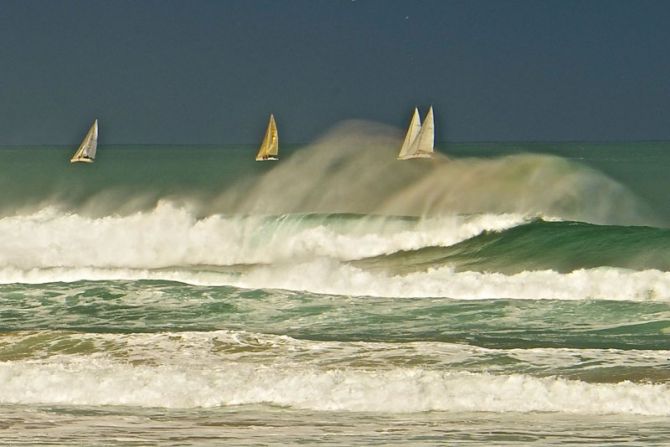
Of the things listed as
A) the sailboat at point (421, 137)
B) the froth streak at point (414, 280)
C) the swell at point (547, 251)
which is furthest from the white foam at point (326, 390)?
the sailboat at point (421, 137)

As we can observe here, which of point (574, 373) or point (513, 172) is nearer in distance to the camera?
point (574, 373)

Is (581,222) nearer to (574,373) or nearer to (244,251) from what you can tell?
(244,251)

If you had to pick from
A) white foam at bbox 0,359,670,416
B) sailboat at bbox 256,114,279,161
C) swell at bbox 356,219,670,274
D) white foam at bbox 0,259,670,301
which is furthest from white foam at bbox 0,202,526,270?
white foam at bbox 0,359,670,416

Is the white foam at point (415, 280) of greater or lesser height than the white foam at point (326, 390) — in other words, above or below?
above

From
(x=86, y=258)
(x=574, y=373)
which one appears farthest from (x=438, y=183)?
(x=574, y=373)

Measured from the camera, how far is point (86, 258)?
33.3m

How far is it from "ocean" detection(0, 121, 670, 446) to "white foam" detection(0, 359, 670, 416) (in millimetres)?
34

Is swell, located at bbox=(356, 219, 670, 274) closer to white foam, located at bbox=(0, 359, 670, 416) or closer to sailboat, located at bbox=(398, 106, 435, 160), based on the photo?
sailboat, located at bbox=(398, 106, 435, 160)

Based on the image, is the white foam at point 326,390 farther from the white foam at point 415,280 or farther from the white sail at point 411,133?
the white sail at point 411,133

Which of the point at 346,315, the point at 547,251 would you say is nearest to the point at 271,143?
the point at 547,251

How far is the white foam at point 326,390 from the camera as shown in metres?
14.4

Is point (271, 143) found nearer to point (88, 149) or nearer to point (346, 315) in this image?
point (88, 149)

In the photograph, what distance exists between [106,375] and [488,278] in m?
11.6

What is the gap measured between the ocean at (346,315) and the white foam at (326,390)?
0.03 m
